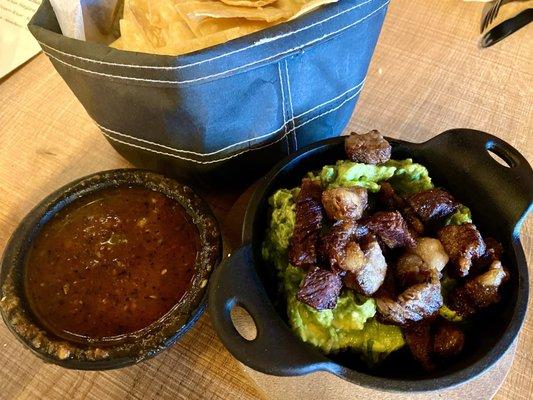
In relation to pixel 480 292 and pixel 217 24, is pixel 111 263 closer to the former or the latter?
pixel 217 24

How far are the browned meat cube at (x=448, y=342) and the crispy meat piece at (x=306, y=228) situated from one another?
0.21 metres

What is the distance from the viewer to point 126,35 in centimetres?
102

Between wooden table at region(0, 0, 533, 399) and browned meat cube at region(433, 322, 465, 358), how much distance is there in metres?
0.26

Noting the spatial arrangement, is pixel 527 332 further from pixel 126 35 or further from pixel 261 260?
pixel 126 35

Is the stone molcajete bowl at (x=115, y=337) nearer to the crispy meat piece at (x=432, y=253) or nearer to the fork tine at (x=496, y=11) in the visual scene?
the crispy meat piece at (x=432, y=253)

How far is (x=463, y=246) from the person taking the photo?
2.56ft

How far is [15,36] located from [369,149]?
113 cm

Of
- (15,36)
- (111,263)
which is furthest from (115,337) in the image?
(15,36)

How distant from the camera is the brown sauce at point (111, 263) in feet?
2.92

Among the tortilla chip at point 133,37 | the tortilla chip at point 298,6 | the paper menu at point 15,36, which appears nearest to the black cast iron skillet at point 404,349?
the tortilla chip at point 298,6

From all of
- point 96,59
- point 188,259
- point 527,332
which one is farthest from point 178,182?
point 527,332

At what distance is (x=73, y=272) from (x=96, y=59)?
14.7 inches

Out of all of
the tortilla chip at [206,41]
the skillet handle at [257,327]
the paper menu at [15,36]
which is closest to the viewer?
the skillet handle at [257,327]

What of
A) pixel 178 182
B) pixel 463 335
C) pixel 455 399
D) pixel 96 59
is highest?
pixel 96 59
